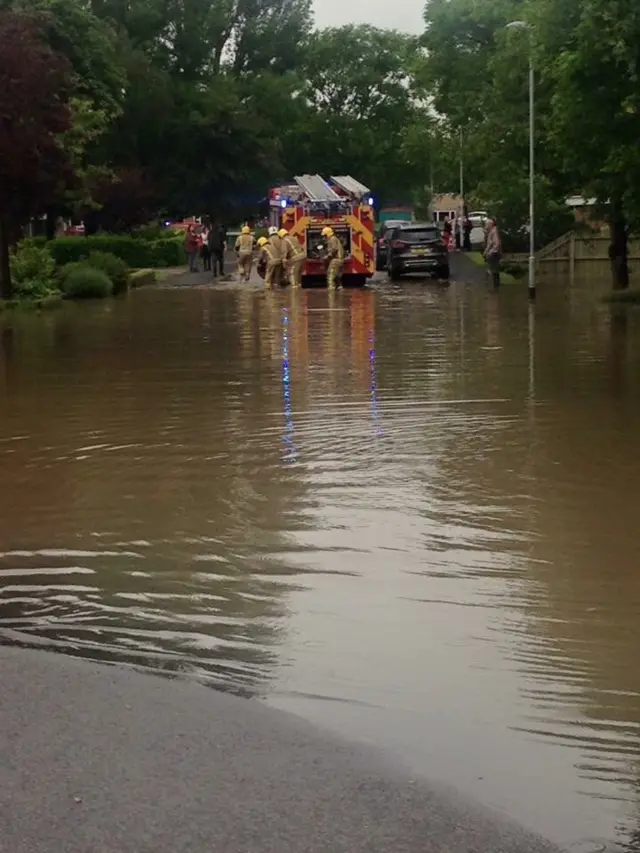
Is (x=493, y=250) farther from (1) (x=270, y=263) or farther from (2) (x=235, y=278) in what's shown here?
(2) (x=235, y=278)

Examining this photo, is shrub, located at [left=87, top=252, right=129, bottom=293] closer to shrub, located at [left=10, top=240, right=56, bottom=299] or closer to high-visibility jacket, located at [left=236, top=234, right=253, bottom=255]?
shrub, located at [left=10, top=240, right=56, bottom=299]

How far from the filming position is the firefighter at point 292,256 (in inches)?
1508

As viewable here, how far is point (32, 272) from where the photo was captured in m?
35.8

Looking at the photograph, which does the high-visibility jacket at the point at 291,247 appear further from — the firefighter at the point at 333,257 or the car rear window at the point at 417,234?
the car rear window at the point at 417,234

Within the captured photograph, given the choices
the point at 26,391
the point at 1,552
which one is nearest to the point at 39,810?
the point at 1,552

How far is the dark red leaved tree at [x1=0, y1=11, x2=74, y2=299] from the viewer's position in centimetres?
2861

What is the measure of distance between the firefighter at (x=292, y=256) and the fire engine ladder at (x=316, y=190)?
4.64ft

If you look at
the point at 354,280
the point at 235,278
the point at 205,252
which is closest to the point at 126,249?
the point at 205,252

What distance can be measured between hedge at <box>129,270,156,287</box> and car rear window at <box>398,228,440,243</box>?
787cm

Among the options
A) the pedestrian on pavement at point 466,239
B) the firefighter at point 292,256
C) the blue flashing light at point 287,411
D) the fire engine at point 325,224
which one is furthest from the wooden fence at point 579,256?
the blue flashing light at point 287,411

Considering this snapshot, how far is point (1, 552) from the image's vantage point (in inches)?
328

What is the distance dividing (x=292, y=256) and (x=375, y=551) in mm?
30655

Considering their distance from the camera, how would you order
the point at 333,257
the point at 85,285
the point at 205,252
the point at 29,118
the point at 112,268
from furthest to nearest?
the point at 205,252 < the point at 112,268 < the point at 333,257 < the point at 85,285 < the point at 29,118

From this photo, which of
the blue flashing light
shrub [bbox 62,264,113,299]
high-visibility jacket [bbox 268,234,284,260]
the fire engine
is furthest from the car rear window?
the blue flashing light
